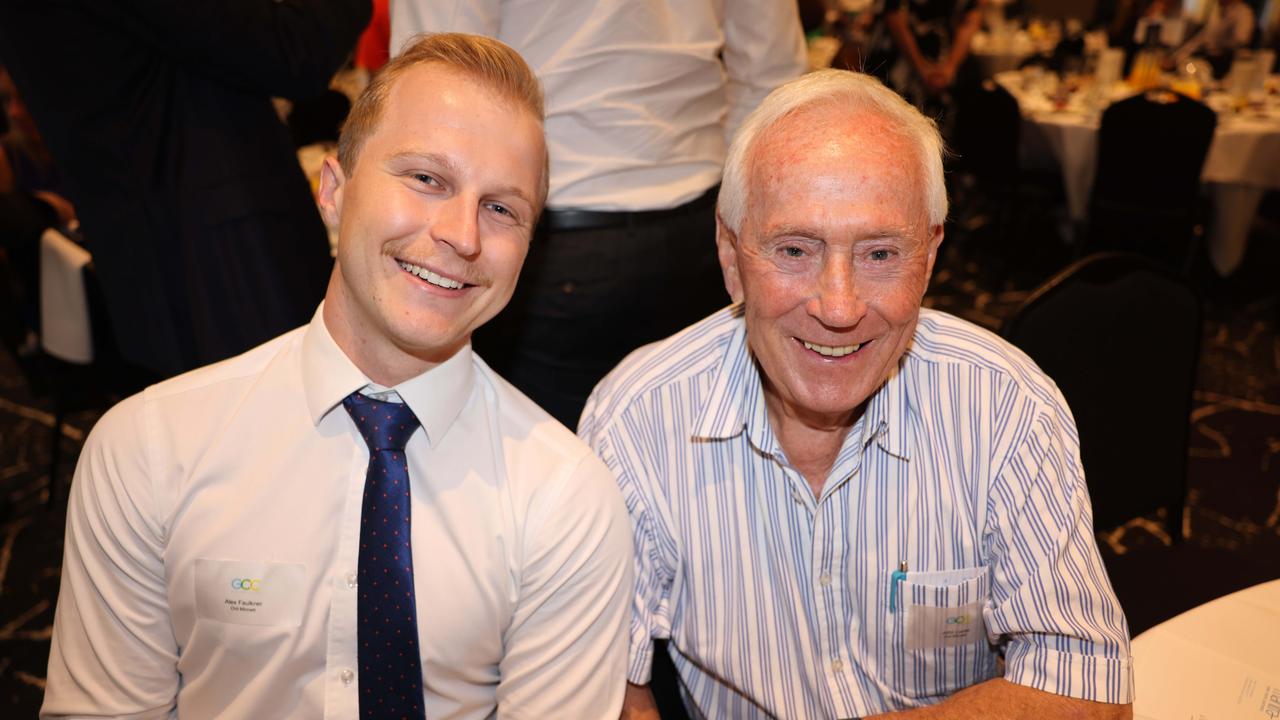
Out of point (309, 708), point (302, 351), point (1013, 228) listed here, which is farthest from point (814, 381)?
point (1013, 228)

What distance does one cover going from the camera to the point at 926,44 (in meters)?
7.20

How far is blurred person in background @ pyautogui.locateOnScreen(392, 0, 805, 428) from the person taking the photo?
2162 millimetres

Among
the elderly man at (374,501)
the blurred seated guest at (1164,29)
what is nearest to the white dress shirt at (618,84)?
the elderly man at (374,501)

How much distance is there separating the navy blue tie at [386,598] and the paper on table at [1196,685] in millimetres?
1100

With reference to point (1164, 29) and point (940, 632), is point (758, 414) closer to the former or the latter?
point (940, 632)

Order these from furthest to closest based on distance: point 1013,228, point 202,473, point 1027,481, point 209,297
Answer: point 1013,228
point 209,297
point 1027,481
point 202,473

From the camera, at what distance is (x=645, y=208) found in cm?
231

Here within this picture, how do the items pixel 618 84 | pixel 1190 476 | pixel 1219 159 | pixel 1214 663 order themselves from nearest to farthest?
pixel 1214 663, pixel 618 84, pixel 1190 476, pixel 1219 159

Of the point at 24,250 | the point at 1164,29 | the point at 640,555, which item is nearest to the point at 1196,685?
the point at 640,555

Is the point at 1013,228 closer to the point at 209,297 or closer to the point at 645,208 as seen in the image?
the point at 645,208

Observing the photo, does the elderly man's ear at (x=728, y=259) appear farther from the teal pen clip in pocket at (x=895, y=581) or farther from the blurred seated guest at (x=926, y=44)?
the blurred seated guest at (x=926, y=44)

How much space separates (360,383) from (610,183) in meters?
1.00

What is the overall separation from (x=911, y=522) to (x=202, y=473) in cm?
113

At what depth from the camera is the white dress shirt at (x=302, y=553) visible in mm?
1437
